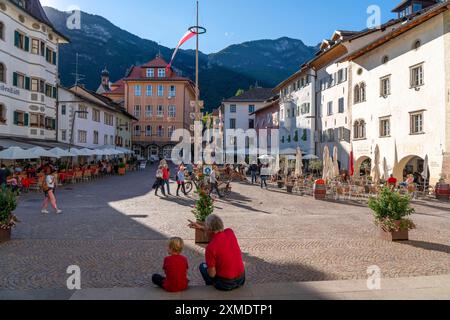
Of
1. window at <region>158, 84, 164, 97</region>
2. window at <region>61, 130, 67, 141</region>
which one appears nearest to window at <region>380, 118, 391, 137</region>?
window at <region>61, 130, 67, 141</region>

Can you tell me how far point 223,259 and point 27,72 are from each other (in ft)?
106

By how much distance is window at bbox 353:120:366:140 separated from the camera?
28712mm

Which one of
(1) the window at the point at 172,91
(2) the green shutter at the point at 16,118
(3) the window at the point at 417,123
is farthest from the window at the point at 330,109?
(1) the window at the point at 172,91

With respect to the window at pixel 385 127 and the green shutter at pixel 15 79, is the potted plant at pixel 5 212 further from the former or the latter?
the green shutter at pixel 15 79

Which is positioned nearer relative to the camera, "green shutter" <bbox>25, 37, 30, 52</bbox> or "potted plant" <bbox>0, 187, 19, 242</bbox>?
"potted plant" <bbox>0, 187, 19, 242</bbox>

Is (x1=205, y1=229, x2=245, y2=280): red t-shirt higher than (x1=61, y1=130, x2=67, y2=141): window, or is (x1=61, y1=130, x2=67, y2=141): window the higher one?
(x1=61, y1=130, x2=67, y2=141): window

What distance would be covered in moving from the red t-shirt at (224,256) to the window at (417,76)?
2091 centimetres

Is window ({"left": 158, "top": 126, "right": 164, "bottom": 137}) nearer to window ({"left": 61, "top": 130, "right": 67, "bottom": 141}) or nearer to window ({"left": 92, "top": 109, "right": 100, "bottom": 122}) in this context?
window ({"left": 92, "top": 109, "right": 100, "bottom": 122})

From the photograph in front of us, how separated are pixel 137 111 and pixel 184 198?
54224mm

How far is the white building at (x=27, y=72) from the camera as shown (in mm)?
28531

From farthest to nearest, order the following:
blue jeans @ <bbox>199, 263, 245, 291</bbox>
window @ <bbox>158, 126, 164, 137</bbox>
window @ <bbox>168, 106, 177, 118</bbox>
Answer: window @ <bbox>158, 126, 164, 137</bbox>, window @ <bbox>168, 106, 177, 118</bbox>, blue jeans @ <bbox>199, 263, 245, 291</bbox>

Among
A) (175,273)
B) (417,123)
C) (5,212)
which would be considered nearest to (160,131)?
(417,123)

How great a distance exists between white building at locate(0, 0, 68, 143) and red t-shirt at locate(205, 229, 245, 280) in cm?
2848
